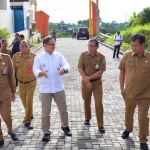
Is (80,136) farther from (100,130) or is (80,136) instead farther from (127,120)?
(127,120)

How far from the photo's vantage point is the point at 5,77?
496 cm

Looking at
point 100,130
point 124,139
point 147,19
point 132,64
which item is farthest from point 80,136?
point 147,19

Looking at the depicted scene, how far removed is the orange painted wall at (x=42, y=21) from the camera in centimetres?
3891

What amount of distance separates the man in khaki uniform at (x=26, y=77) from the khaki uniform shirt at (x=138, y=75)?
6.79ft

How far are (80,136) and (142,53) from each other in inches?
74.4

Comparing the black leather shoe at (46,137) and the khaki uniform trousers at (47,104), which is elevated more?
the khaki uniform trousers at (47,104)

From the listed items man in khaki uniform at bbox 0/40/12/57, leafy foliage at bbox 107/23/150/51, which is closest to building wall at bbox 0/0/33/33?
leafy foliage at bbox 107/23/150/51

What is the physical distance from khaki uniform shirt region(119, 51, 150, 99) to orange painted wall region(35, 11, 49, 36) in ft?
115

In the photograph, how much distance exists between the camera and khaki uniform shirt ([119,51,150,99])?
4723mm

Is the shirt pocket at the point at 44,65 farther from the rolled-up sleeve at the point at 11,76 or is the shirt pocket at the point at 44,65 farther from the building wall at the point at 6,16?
the building wall at the point at 6,16

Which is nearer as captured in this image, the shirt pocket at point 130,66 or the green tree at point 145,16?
the shirt pocket at point 130,66

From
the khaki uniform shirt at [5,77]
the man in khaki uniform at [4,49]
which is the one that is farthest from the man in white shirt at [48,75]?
the man in khaki uniform at [4,49]

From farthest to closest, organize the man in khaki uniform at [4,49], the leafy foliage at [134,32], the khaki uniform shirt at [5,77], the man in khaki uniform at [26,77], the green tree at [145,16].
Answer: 1. the green tree at [145,16]
2. the leafy foliage at [134,32]
3. the man in khaki uniform at [4,49]
4. the man in khaki uniform at [26,77]
5. the khaki uniform shirt at [5,77]

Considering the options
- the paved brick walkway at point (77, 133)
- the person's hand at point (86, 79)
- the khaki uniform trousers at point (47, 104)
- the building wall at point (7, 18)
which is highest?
the building wall at point (7, 18)
